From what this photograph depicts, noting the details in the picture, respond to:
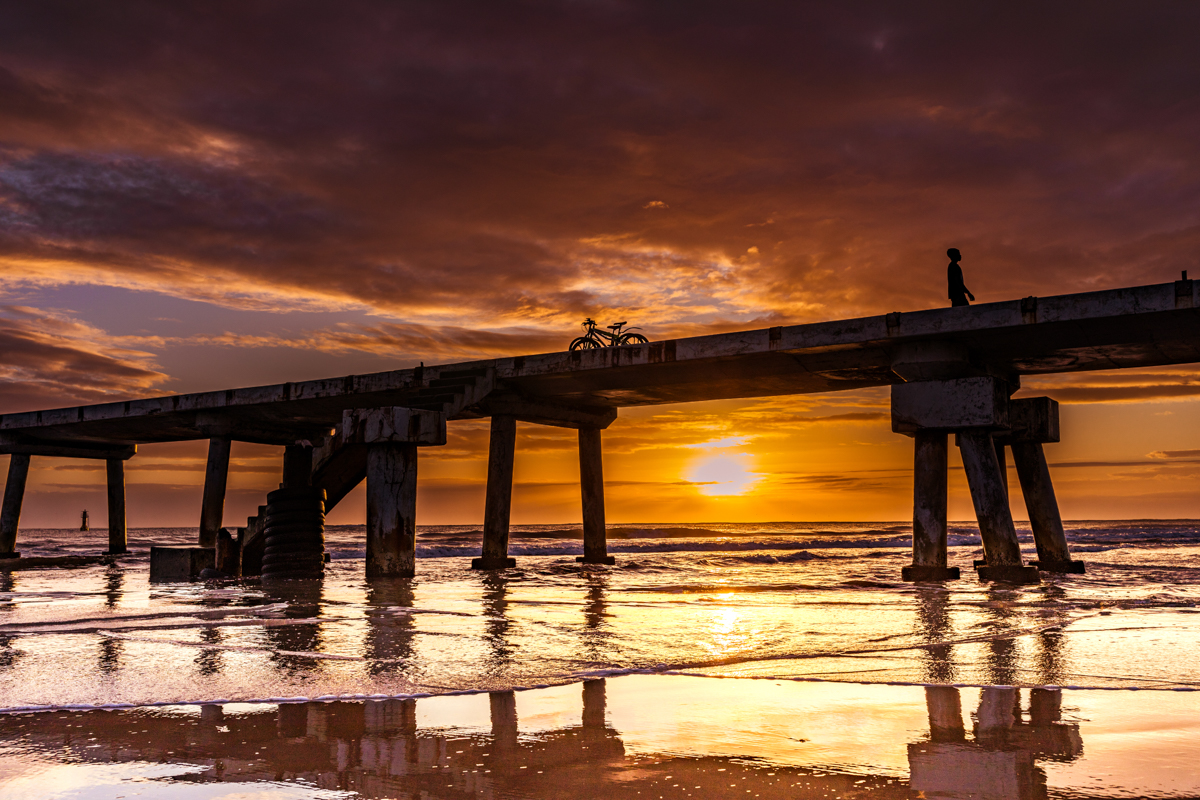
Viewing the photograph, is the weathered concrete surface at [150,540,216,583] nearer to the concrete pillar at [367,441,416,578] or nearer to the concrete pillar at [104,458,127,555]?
the concrete pillar at [367,441,416,578]

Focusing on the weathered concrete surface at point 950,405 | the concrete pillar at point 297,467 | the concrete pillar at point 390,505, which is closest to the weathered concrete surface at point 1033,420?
the weathered concrete surface at point 950,405

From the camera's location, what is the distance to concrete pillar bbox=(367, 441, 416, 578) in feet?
55.9

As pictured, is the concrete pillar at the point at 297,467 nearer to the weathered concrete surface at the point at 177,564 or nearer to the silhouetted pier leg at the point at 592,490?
the weathered concrete surface at the point at 177,564

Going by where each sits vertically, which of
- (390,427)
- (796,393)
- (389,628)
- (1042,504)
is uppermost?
(796,393)

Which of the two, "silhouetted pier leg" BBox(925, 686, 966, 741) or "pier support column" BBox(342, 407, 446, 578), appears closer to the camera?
"silhouetted pier leg" BBox(925, 686, 966, 741)

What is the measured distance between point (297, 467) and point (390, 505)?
2473 millimetres

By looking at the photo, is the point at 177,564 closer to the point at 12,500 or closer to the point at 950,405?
the point at 950,405

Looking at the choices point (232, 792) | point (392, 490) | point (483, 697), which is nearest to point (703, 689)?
point (483, 697)

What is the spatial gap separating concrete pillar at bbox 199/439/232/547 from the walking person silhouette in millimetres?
21160

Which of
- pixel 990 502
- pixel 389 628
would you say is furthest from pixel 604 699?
pixel 990 502

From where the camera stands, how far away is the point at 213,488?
1094 inches

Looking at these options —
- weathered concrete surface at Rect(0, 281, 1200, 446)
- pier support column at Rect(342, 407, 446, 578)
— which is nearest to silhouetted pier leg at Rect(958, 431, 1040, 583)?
weathered concrete surface at Rect(0, 281, 1200, 446)

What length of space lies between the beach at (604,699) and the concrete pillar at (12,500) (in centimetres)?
2727

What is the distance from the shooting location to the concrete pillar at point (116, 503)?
3588cm
